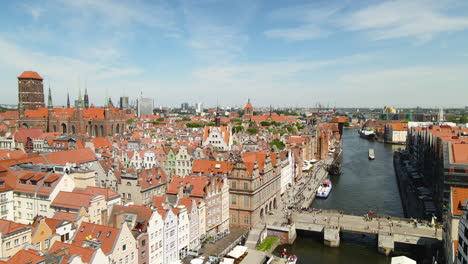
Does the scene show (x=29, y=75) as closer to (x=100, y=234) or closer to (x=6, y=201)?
(x=6, y=201)

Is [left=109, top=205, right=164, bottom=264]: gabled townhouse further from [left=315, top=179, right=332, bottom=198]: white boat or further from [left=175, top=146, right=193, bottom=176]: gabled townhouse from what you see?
[left=315, top=179, right=332, bottom=198]: white boat

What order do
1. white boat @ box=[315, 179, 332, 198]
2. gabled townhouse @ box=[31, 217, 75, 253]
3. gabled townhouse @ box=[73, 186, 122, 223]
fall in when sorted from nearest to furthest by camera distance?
gabled townhouse @ box=[31, 217, 75, 253], gabled townhouse @ box=[73, 186, 122, 223], white boat @ box=[315, 179, 332, 198]

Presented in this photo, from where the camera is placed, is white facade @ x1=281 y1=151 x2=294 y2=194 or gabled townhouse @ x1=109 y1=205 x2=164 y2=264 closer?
gabled townhouse @ x1=109 y1=205 x2=164 y2=264

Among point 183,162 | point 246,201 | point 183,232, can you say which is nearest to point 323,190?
point 246,201

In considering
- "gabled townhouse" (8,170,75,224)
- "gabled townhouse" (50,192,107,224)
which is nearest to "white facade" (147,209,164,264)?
"gabled townhouse" (50,192,107,224)

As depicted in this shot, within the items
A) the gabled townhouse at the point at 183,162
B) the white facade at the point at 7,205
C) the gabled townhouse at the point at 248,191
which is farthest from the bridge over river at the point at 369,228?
the white facade at the point at 7,205

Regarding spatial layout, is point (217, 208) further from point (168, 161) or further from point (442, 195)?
point (442, 195)

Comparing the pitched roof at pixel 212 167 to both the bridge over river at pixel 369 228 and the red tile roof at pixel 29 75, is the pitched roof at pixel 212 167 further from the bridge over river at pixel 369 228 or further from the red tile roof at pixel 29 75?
the red tile roof at pixel 29 75

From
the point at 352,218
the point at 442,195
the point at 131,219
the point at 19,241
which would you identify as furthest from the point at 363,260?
the point at 19,241
